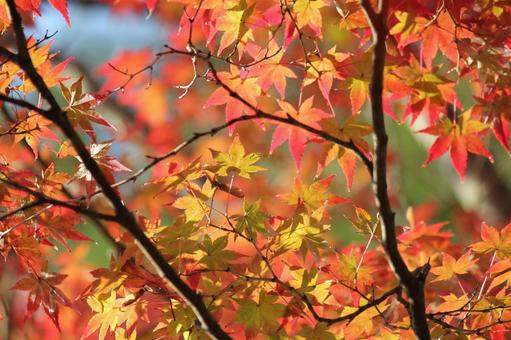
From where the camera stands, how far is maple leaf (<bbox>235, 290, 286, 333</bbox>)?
3.14 feet

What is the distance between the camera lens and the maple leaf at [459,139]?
1147 mm

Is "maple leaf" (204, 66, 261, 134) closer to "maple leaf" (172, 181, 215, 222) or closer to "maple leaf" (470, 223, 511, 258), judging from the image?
"maple leaf" (172, 181, 215, 222)

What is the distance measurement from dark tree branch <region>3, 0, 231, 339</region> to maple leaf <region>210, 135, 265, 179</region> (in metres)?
0.25

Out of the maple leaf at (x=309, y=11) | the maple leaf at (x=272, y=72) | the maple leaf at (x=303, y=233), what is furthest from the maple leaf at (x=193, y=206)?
the maple leaf at (x=309, y=11)

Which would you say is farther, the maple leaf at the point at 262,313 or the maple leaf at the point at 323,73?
the maple leaf at the point at 323,73

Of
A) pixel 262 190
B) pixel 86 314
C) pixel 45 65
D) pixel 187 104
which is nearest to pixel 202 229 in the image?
pixel 45 65

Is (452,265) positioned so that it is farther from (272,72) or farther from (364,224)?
(272,72)

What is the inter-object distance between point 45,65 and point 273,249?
20.5 inches

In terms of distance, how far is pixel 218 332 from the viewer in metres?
0.86

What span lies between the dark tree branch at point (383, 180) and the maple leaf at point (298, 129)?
25cm

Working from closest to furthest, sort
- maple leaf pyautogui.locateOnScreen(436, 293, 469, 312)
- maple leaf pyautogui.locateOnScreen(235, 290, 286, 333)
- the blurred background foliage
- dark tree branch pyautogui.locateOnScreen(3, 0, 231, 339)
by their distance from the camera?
dark tree branch pyautogui.locateOnScreen(3, 0, 231, 339) → maple leaf pyautogui.locateOnScreen(235, 290, 286, 333) → maple leaf pyautogui.locateOnScreen(436, 293, 469, 312) → the blurred background foliage

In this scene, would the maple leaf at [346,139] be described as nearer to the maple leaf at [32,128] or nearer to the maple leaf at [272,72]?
the maple leaf at [272,72]

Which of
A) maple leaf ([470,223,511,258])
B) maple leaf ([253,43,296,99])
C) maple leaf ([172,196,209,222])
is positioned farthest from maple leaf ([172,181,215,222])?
maple leaf ([470,223,511,258])

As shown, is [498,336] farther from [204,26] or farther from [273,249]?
[204,26]
